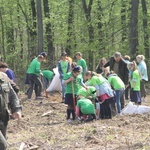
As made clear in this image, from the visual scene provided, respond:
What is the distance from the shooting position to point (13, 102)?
6012 mm

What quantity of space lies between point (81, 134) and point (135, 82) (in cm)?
482

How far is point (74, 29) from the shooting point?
28.2 m

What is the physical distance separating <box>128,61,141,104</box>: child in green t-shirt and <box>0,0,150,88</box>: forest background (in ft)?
34.1

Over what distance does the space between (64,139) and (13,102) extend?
3.16 m

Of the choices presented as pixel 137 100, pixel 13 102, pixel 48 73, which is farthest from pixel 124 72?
pixel 13 102

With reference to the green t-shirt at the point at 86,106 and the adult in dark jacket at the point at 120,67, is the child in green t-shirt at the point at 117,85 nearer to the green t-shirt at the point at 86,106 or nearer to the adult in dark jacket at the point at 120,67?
the green t-shirt at the point at 86,106

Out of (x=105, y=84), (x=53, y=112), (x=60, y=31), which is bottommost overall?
(x=53, y=112)

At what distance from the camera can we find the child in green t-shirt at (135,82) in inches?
526

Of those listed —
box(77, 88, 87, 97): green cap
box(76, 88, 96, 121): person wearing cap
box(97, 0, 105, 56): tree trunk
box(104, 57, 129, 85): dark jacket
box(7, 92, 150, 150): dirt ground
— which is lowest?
box(7, 92, 150, 150): dirt ground

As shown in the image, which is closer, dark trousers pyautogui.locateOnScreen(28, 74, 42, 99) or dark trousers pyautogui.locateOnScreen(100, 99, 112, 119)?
dark trousers pyautogui.locateOnScreen(100, 99, 112, 119)

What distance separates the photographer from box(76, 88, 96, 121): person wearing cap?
439 inches

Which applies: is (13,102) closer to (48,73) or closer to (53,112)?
(53,112)

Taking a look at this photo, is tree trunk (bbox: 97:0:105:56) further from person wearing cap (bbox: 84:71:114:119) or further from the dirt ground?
person wearing cap (bbox: 84:71:114:119)

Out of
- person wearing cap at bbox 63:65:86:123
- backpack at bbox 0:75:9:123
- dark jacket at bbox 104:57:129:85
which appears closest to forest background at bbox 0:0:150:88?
dark jacket at bbox 104:57:129:85
